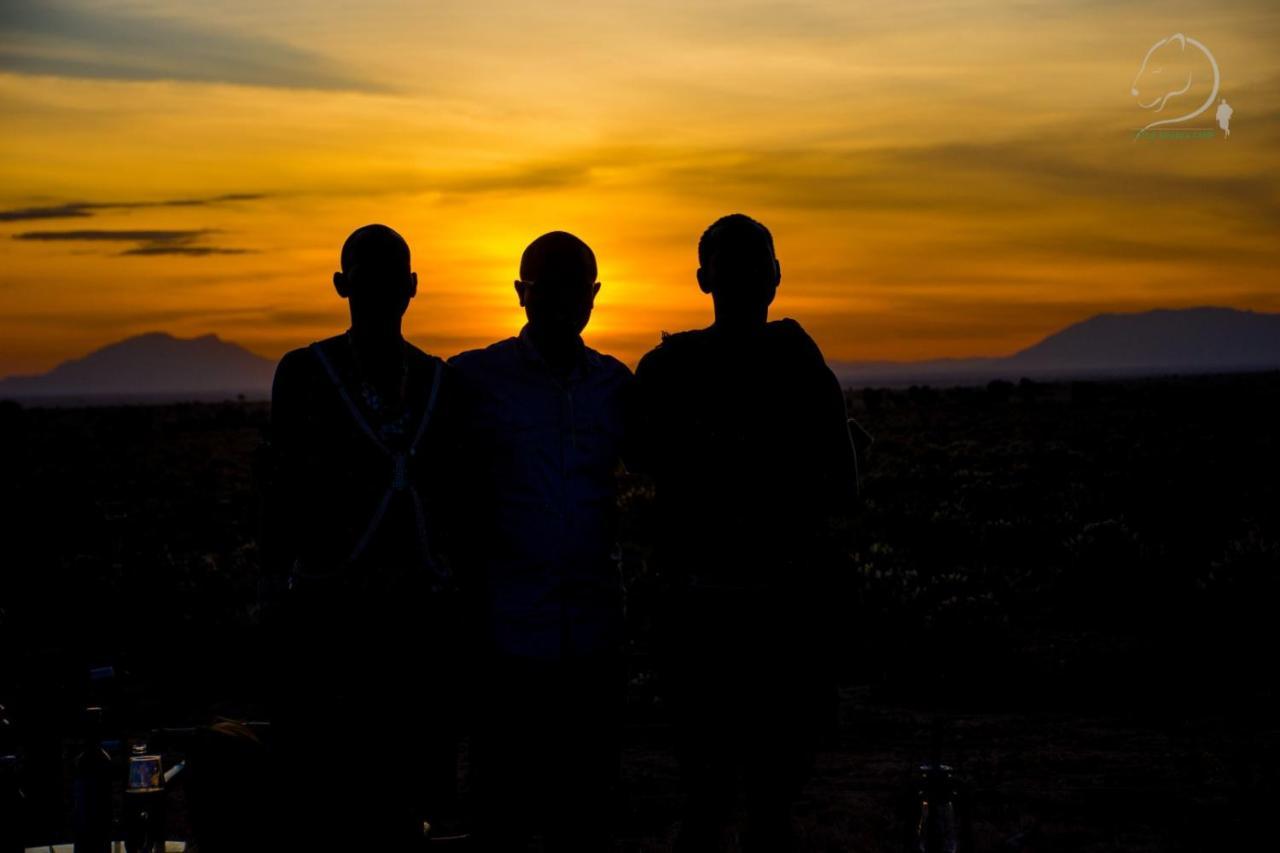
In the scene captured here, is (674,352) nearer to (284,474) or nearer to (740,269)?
(740,269)

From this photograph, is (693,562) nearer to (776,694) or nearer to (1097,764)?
(776,694)

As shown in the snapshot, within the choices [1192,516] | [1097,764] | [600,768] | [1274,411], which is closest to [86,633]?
[1097,764]

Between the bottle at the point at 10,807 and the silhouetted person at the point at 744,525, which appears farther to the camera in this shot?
the bottle at the point at 10,807

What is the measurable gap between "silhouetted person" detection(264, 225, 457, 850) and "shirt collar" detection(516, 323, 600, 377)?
265mm

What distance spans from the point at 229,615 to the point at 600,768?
10.6 m

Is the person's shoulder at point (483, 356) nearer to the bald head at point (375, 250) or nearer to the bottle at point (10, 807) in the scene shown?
the bald head at point (375, 250)

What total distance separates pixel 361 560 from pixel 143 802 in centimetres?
108

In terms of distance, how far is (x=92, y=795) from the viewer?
173 inches

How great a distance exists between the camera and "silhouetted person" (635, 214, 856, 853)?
4160 millimetres

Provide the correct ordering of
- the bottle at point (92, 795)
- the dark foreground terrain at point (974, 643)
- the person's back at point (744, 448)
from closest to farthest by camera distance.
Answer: the person's back at point (744, 448) < the bottle at point (92, 795) < the dark foreground terrain at point (974, 643)

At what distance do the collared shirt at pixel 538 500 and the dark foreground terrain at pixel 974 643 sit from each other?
0.33 m

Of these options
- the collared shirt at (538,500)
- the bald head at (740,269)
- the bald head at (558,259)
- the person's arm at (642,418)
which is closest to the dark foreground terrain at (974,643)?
the collared shirt at (538,500)

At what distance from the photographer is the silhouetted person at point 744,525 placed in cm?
416

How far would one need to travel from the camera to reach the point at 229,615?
14102mm
